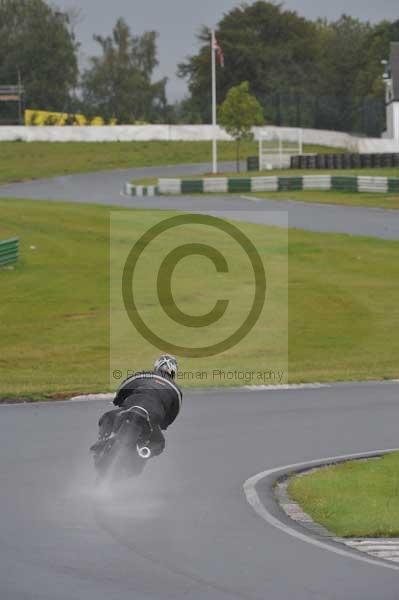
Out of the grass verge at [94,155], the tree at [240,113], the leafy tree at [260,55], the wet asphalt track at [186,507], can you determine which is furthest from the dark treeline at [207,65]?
the wet asphalt track at [186,507]

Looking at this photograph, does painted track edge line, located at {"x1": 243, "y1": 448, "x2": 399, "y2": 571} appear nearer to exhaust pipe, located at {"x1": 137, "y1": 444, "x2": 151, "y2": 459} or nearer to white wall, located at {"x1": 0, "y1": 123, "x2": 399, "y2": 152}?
exhaust pipe, located at {"x1": 137, "y1": 444, "x2": 151, "y2": 459}

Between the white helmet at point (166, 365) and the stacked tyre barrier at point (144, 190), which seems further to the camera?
the stacked tyre barrier at point (144, 190)

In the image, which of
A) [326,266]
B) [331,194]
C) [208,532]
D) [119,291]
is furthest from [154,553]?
[331,194]

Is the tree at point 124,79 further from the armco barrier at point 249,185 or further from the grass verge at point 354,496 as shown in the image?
the grass verge at point 354,496

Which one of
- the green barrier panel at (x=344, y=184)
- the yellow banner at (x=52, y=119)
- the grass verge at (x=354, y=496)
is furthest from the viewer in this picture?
the yellow banner at (x=52, y=119)

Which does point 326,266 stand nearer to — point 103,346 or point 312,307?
point 312,307

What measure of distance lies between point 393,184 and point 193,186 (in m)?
9.77

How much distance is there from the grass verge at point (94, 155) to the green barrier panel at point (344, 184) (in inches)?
972

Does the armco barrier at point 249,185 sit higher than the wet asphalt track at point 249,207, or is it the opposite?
the armco barrier at point 249,185

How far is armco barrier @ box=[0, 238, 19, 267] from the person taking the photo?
32.5 metres

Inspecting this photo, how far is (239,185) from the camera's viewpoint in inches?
2194

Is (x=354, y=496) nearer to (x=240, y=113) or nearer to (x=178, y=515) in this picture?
(x=178, y=515)

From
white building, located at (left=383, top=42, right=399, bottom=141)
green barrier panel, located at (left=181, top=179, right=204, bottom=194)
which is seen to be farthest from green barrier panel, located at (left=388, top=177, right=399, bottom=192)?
white building, located at (left=383, top=42, right=399, bottom=141)

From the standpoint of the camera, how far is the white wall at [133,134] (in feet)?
293
